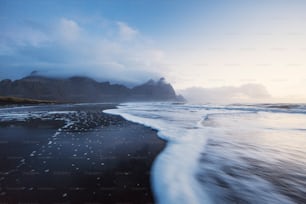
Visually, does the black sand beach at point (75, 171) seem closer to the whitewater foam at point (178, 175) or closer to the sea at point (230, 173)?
the whitewater foam at point (178, 175)

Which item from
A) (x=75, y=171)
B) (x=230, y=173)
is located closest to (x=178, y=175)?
(x=230, y=173)

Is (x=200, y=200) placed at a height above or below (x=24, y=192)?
below

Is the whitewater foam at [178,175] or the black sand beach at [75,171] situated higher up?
the black sand beach at [75,171]

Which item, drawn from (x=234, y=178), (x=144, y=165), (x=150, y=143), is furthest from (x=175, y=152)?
(x=234, y=178)

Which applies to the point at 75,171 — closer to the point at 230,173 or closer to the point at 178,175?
the point at 178,175

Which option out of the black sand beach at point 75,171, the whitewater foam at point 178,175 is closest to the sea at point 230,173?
the whitewater foam at point 178,175

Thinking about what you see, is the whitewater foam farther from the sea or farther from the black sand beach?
the black sand beach

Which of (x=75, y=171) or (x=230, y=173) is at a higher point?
(x=75, y=171)

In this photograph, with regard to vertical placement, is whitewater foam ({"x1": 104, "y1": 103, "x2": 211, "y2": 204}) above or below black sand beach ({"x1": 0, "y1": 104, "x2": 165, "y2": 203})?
below

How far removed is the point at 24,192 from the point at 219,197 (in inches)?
143

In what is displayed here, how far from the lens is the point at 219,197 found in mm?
3898

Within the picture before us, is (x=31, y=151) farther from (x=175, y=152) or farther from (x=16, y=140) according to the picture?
(x=175, y=152)

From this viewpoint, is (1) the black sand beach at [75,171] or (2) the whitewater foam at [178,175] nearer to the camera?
(1) the black sand beach at [75,171]

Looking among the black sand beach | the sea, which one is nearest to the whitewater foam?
the sea
